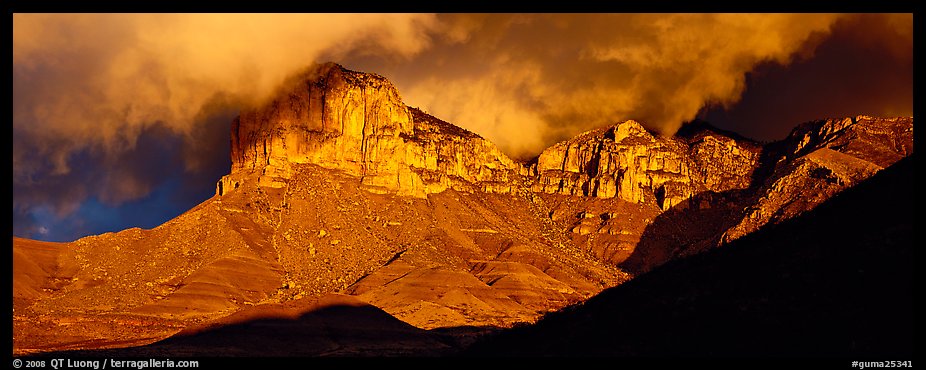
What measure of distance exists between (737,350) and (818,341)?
3.73 m

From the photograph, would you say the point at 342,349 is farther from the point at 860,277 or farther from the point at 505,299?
the point at 505,299

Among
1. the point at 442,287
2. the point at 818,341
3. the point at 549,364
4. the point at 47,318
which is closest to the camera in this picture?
the point at 818,341

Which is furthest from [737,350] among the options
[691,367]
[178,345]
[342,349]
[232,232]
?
[232,232]

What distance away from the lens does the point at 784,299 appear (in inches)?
1948

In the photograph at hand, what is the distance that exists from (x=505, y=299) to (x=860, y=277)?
13812 cm

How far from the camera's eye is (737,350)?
4756 centimetres

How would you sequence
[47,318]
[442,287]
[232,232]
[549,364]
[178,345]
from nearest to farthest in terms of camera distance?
[549,364] → [178,345] → [47,318] → [442,287] → [232,232]

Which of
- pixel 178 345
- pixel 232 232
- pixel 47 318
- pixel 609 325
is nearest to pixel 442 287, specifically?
pixel 232 232

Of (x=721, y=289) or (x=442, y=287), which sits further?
(x=442, y=287)

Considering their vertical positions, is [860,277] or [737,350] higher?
[860,277]

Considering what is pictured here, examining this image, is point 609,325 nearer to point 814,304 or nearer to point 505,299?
point 814,304

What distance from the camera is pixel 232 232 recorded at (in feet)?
631

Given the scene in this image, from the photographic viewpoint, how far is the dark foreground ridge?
46.3 m

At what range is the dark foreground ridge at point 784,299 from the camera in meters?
46.3
